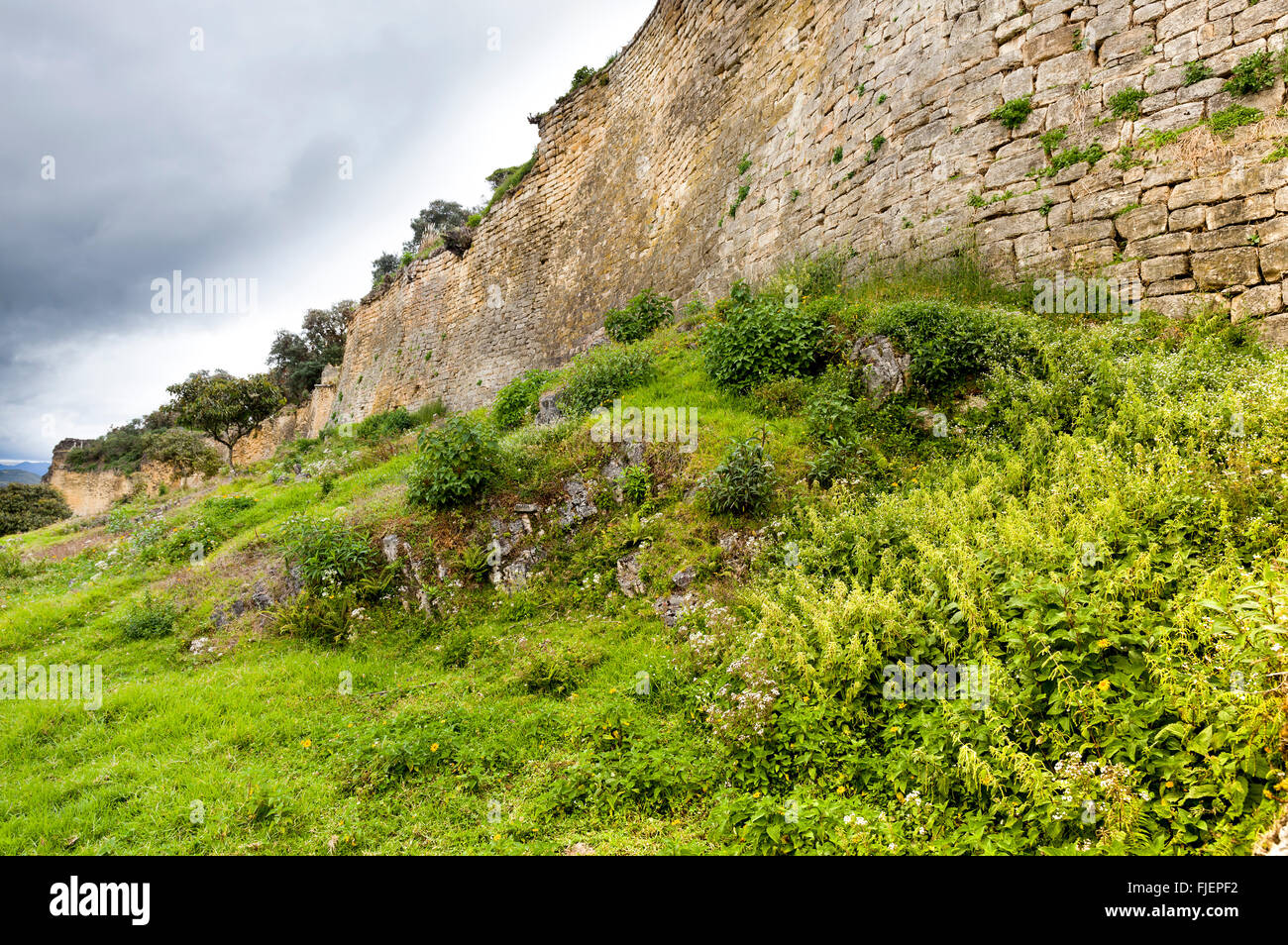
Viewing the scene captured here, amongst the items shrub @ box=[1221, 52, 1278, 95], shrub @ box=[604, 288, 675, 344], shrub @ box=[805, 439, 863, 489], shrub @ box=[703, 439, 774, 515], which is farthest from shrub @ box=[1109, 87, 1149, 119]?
shrub @ box=[604, 288, 675, 344]

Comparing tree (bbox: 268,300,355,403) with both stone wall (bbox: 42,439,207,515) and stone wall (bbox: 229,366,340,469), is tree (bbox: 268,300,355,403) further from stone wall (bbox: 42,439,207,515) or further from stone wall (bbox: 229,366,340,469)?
stone wall (bbox: 42,439,207,515)

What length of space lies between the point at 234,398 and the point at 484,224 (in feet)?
38.7

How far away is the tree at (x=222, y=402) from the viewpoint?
22.1 meters

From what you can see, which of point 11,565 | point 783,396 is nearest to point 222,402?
point 11,565

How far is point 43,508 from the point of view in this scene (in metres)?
28.8

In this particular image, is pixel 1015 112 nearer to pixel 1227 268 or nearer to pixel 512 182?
pixel 1227 268

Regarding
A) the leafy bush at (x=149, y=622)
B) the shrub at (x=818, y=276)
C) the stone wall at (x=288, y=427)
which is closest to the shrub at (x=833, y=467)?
the shrub at (x=818, y=276)

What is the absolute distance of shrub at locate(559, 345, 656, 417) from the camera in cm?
966

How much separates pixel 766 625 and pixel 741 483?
79.5 inches

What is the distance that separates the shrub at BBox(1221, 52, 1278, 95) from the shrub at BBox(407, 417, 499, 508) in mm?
9743

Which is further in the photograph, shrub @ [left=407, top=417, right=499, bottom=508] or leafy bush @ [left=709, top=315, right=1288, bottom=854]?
shrub @ [left=407, top=417, right=499, bottom=508]

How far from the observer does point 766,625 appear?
472 centimetres
